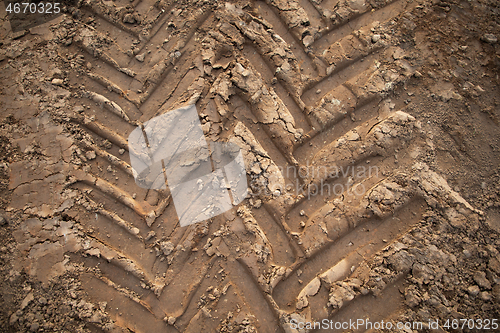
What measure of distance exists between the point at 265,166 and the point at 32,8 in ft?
10.3

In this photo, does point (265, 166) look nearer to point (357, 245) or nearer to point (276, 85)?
point (276, 85)

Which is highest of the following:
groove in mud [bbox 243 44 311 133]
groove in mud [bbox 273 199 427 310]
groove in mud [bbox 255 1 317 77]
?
groove in mud [bbox 255 1 317 77]

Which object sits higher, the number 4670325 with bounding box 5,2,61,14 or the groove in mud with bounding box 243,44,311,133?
the number 4670325 with bounding box 5,2,61,14

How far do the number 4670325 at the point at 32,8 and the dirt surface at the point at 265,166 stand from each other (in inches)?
7.3

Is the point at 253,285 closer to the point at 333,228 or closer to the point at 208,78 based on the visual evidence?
the point at 333,228

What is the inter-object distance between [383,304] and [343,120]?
1.82 m

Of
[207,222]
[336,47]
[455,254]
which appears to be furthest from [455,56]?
[207,222]

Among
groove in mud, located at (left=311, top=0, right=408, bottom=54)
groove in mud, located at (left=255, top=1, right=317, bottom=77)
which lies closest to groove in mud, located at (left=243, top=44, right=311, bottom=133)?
groove in mud, located at (left=255, top=1, right=317, bottom=77)

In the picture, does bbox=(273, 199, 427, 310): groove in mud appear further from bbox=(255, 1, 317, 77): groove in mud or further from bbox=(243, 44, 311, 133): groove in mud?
bbox=(255, 1, 317, 77): groove in mud

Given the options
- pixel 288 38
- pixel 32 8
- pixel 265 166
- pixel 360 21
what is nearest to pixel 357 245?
pixel 265 166

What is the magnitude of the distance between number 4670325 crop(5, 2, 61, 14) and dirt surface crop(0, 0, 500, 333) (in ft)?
0.60

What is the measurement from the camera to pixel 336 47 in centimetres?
330

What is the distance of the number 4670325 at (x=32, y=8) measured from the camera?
326 cm

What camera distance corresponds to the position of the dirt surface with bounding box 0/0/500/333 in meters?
2.61
